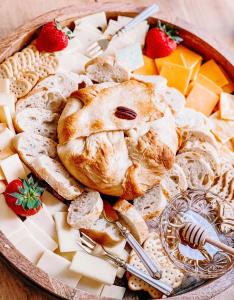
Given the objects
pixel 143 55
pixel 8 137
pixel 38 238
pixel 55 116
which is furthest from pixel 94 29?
pixel 38 238

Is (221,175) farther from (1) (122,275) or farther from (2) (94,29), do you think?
(2) (94,29)

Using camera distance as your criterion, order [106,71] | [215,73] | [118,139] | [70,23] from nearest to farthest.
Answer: [118,139]
[106,71]
[70,23]
[215,73]

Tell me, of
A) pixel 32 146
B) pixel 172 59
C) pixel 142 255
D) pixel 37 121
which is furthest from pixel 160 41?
pixel 142 255

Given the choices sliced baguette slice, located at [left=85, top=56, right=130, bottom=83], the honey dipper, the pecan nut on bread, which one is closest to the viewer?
the honey dipper

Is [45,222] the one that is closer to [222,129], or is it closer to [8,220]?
[8,220]

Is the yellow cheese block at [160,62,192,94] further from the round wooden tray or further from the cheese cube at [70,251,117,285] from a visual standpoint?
the cheese cube at [70,251,117,285]

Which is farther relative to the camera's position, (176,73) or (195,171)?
(176,73)

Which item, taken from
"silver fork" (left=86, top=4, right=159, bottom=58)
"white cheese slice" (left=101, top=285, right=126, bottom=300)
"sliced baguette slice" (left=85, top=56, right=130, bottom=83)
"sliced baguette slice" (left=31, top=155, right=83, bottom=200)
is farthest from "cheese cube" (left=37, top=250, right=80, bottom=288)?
"silver fork" (left=86, top=4, right=159, bottom=58)
